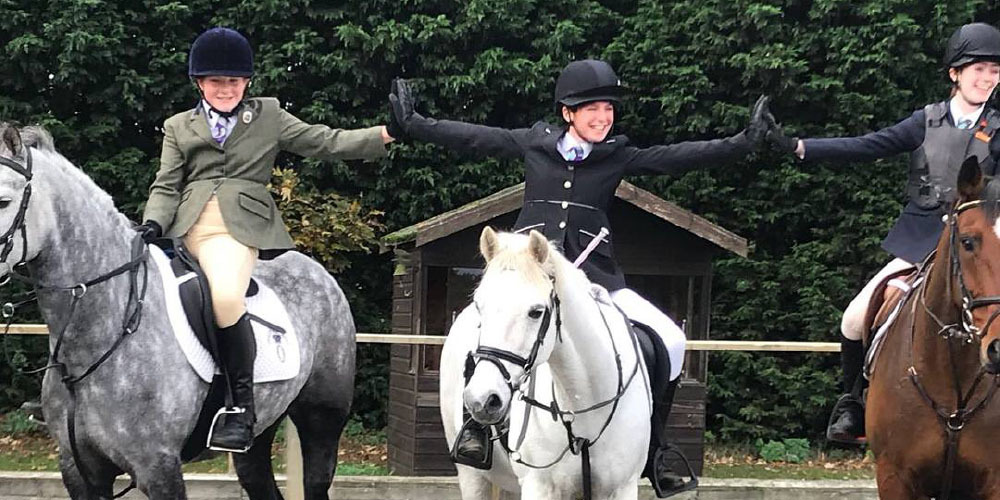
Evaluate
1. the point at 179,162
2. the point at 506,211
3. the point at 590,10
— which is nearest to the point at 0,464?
the point at 506,211

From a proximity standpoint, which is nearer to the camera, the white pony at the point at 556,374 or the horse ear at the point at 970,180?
the white pony at the point at 556,374

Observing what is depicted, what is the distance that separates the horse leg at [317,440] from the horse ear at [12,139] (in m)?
2.05

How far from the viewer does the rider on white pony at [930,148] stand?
461cm

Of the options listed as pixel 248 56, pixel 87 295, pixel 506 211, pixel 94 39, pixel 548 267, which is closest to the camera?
pixel 548 267

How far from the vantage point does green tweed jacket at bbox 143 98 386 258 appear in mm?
4750

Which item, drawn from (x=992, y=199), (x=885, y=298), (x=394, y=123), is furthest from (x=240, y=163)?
(x=992, y=199)

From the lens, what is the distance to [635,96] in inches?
473

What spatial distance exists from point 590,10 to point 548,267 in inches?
341

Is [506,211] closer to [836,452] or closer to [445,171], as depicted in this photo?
[445,171]

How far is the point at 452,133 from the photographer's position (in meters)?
5.00

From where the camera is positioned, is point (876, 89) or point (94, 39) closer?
point (94, 39)

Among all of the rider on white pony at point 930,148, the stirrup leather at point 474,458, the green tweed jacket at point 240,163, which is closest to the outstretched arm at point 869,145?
the rider on white pony at point 930,148

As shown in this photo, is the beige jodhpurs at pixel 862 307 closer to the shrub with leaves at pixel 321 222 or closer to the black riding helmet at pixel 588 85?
the black riding helmet at pixel 588 85

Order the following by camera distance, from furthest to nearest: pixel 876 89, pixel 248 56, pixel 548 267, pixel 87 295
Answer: pixel 876 89, pixel 248 56, pixel 87 295, pixel 548 267
